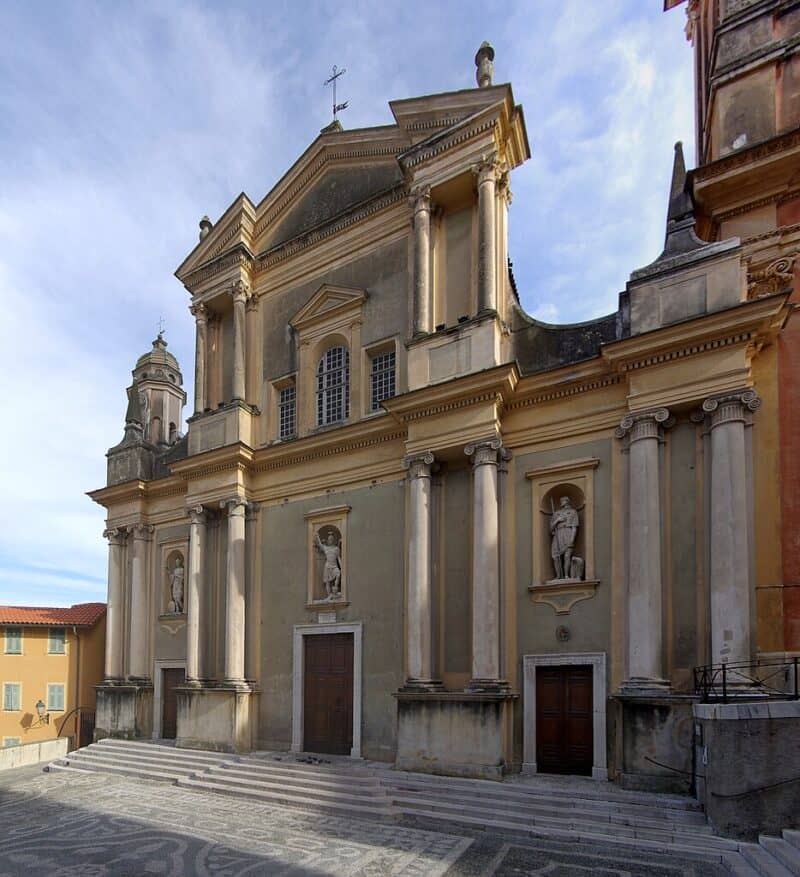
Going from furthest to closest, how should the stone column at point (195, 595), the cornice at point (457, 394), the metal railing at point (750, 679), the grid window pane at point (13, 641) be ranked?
the grid window pane at point (13, 641) → the stone column at point (195, 595) → the cornice at point (457, 394) → the metal railing at point (750, 679)

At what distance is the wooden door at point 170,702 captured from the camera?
58.5 feet

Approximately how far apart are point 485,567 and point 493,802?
378 cm

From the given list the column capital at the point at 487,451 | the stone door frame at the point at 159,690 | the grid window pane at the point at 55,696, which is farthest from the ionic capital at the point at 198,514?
the grid window pane at the point at 55,696

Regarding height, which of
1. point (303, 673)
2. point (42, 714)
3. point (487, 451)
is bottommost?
point (42, 714)

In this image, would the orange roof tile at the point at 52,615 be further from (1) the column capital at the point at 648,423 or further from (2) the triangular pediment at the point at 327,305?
(1) the column capital at the point at 648,423

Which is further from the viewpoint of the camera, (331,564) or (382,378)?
(382,378)

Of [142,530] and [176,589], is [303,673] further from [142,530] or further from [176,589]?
[142,530]

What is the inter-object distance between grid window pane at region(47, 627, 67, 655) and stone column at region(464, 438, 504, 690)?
783 inches

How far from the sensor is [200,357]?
61.0ft

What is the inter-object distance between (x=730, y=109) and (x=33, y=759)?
22.5m

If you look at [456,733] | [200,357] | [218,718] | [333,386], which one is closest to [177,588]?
[218,718]

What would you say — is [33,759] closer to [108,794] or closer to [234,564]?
[108,794]

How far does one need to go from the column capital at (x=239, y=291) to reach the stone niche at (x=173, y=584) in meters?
6.96

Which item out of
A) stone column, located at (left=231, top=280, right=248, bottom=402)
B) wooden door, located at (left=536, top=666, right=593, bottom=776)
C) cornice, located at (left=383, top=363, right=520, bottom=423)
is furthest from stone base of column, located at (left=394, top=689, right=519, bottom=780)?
stone column, located at (left=231, top=280, right=248, bottom=402)
